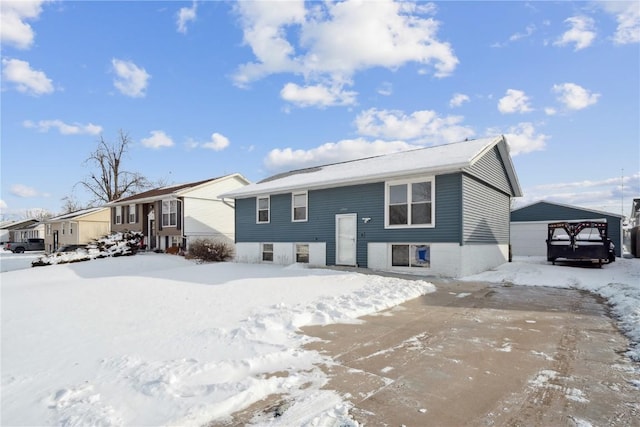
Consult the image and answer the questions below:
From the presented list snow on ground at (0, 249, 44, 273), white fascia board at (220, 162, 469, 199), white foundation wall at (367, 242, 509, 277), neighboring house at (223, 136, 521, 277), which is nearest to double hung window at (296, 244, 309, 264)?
neighboring house at (223, 136, 521, 277)

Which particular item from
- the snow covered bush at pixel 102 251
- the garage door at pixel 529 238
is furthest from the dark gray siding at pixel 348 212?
the garage door at pixel 529 238

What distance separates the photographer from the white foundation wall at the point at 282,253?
48.2 feet

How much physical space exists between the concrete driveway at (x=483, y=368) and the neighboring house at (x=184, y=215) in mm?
18170

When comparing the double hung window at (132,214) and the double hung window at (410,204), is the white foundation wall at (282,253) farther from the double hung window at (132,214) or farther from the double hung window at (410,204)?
the double hung window at (132,214)

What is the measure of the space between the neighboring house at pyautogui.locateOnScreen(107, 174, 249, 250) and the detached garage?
18.2 meters

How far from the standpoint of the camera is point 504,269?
12922 millimetres

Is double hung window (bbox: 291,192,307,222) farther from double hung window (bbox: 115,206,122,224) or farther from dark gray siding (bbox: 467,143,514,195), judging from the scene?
double hung window (bbox: 115,206,122,224)

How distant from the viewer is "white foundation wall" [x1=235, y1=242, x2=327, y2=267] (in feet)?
48.2

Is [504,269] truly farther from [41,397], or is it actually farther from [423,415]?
[41,397]

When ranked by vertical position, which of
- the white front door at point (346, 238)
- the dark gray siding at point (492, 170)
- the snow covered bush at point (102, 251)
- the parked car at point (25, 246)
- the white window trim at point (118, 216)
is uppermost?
the dark gray siding at point (492, 170)

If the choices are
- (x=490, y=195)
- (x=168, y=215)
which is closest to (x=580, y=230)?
(x=490, y=195)

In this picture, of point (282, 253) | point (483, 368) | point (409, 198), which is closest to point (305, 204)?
point (282, 253)

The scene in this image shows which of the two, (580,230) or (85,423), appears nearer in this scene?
(85,423)

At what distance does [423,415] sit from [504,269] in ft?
37.6
